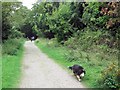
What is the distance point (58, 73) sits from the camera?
46.5 ft

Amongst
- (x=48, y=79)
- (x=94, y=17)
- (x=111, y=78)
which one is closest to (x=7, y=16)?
(x=94, y=17)

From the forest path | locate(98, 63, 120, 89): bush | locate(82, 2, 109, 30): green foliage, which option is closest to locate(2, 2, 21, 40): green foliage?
locate(82, 2, 109, 30): green foliage

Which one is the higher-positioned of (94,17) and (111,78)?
(94,17)

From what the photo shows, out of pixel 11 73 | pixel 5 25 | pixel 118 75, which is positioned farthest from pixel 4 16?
pixel 118 75

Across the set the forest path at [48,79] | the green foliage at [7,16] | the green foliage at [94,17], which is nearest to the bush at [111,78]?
the forest path at [48,79]

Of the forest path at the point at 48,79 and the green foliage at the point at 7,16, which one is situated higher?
the green foliage at the point at 7,16

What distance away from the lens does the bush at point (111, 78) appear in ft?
33.8

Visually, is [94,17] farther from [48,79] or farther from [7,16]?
[48,79]

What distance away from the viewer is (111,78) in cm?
1042

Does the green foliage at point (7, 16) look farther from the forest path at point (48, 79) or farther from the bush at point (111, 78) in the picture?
the bush at point (111, 78)

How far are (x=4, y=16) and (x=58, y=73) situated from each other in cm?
1344

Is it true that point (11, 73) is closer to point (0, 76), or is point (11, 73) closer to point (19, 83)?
point (0, 76)

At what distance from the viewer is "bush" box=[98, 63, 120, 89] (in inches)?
406

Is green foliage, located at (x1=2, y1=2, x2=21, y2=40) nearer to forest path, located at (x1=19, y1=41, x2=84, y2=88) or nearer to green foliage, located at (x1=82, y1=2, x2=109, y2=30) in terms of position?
green foliage, located at (x1=82, y1=2, x2=109, y2=30)
